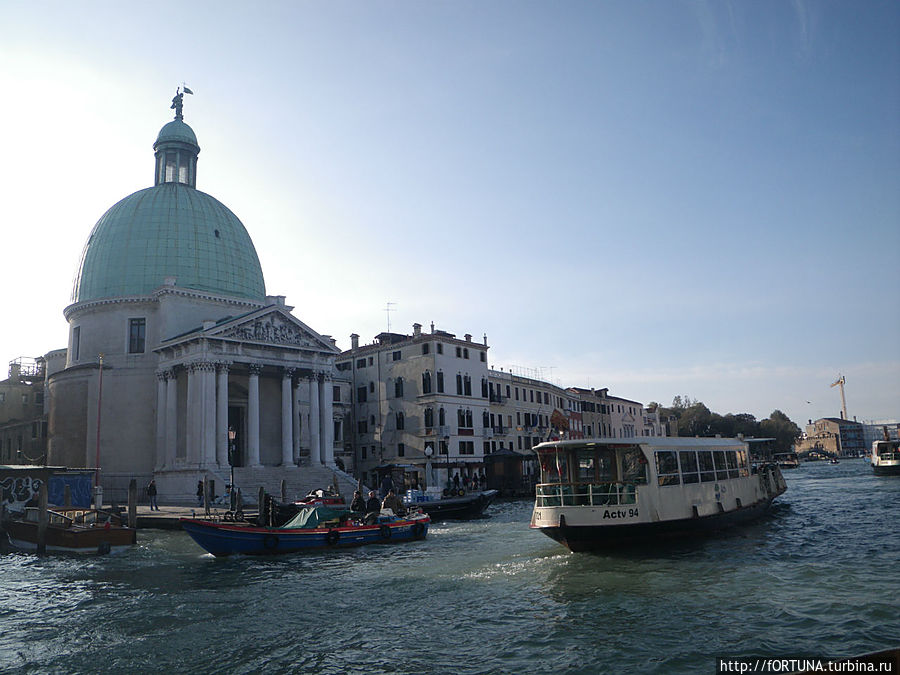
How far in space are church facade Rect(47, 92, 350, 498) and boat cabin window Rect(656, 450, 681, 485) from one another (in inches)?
1106

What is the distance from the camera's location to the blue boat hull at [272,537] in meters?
22.2

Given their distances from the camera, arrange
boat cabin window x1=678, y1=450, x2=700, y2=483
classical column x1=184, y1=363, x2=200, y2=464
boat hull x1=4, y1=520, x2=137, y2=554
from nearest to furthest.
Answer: boat cabin window x1=678, y1=450, x2=700, y2=483
boat hull x1=4, y1=520, x2=137, y2=554
classical column x1=184, y1=363, x2=200, y2=464

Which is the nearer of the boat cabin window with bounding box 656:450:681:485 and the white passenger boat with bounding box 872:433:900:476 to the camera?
the boat cabin window with bounding box 656:450:681:485

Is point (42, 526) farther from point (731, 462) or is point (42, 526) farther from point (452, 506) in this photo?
point (731, 462)

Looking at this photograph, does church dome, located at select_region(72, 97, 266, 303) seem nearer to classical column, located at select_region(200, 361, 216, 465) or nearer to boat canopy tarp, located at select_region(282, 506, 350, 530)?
classical column, located at select_region(200, 361, 216, 465)

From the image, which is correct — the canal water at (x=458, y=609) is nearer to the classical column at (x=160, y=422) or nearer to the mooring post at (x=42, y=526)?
the mooring post at (x=42, y=526)

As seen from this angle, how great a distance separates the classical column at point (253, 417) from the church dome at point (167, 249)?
322 inches

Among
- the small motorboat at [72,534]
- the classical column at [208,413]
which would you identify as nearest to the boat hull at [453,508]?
the small motorboat at [72,534]

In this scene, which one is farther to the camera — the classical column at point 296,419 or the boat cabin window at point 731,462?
the classical column at point 296,419

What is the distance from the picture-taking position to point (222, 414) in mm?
43781

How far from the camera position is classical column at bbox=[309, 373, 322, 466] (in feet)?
157

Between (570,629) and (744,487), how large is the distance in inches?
731

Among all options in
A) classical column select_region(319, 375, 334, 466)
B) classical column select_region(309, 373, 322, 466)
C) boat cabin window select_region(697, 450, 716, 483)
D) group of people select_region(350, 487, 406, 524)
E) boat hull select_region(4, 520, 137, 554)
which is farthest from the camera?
classical column select_region(319, 375, 334, 466)

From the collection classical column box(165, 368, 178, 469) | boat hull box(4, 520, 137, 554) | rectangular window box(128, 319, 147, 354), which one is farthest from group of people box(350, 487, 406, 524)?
rectangular window box(128, 319, 147, 354)
